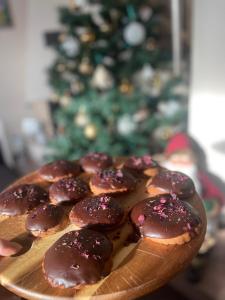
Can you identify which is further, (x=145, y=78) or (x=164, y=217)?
(x=145, y=78)

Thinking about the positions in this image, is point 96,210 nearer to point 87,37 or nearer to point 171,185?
point 171,185

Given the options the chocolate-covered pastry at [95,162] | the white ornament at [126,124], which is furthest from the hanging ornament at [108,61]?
the chocolate-covered pastry at [95,162]

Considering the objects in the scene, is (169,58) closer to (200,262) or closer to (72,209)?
(200,262)

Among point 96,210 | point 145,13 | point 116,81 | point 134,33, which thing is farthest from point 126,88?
point 96,210

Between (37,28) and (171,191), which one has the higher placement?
(37,28)

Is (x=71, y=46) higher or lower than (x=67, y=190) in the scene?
higher

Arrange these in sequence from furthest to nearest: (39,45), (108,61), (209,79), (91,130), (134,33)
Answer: (39,45) → (108,61) → (91,130) → (134,33) → (209,79)

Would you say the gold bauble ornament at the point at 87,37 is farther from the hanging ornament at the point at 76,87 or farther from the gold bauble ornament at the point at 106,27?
the hanging ornament at the point at 76,87

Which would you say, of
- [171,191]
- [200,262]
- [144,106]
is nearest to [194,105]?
[144,106]
